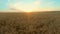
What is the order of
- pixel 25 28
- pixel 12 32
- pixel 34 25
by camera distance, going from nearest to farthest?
pixel 12 32 → pixel 25 28 → pixel 34 25

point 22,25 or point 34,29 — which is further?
point 22,25

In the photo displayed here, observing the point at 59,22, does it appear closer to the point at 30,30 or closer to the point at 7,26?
the point at 30,30

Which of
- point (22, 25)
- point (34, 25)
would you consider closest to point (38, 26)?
point (34, 25)

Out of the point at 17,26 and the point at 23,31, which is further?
the point at 17,26

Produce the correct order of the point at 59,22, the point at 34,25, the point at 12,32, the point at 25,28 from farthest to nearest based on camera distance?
the point at 59,22 → the point at 34,25 → the point at 25,28 → the point at 12,32

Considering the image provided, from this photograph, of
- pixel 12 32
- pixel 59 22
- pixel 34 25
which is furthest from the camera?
pixel 59 22

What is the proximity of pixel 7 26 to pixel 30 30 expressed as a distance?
5.18 ft

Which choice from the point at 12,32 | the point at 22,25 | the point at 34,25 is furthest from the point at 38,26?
the point at 12,32

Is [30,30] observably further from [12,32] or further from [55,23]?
[55,23]

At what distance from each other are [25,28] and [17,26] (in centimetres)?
68

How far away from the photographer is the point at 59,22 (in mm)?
10227

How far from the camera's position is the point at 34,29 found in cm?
867

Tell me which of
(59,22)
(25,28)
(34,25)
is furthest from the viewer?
(59,22)

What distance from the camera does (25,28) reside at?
885cm
